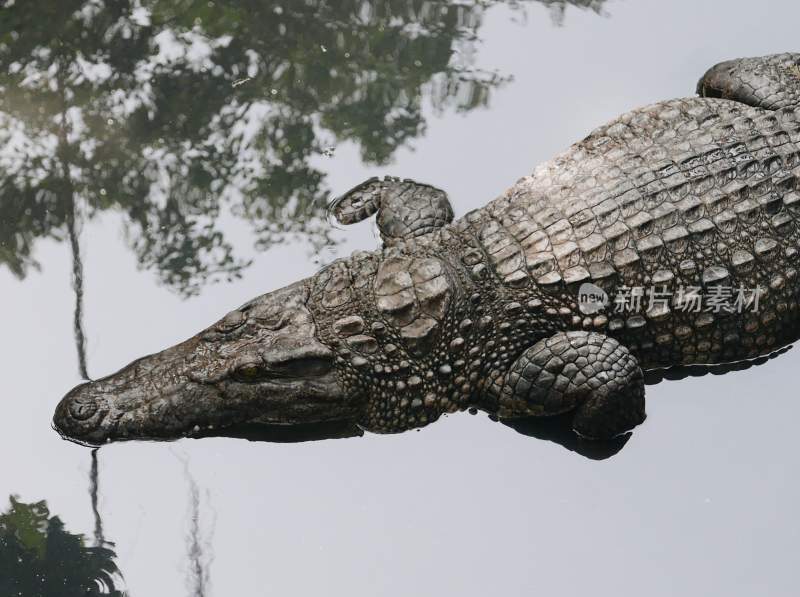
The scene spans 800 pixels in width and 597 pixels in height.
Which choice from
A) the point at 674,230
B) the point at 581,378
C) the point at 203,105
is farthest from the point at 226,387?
the point at 203,105

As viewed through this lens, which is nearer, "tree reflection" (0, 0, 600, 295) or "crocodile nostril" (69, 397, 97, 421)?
"crocodile nostril" (69, 397, 97, 421)

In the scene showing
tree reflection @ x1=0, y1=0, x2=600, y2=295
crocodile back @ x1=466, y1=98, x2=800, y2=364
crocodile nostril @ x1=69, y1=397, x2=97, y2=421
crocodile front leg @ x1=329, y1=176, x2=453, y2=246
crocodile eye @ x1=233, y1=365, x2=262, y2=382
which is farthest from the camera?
tree reflection @ x1=0, y1=0, x2=600, y2=295

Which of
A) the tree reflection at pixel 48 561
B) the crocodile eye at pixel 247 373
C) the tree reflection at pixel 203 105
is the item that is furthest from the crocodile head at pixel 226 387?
the tree reflection at pixel 203 105

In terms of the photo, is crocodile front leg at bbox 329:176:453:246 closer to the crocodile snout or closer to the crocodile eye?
the crocodile eye

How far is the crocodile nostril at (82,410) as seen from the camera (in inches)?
205

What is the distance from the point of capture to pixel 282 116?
7.09 metres

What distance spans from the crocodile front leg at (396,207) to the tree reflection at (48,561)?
215 centimetres

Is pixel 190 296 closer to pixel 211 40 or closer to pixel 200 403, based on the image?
pixel 200 403

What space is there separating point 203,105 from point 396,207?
1672 mm

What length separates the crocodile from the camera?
516cm

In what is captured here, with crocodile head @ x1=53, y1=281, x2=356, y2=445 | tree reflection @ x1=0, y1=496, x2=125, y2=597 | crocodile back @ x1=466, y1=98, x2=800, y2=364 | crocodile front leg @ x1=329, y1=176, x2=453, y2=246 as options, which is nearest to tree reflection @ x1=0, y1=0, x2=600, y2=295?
crocodile front leg @ x1=329, y1=176, x2=453, y2=246

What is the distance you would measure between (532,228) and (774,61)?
2.10 meters

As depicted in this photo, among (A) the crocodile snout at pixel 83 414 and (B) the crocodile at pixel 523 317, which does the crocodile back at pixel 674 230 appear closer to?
(B) the crocodile at pixel 523 317

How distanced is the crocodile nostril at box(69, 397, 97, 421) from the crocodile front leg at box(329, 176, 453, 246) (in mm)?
1736
